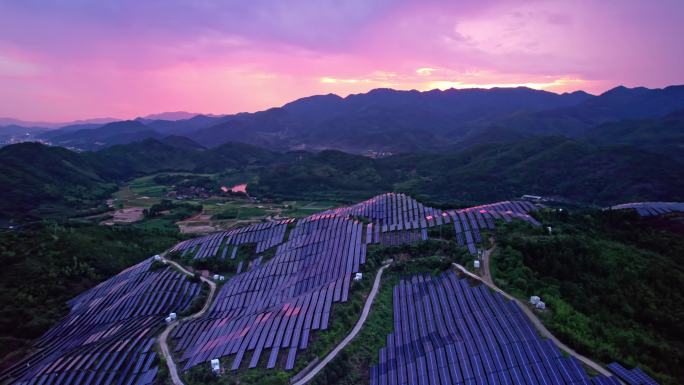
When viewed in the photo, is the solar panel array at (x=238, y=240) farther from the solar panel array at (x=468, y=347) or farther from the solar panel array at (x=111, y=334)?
the solar panel array at (x=468, y=347)

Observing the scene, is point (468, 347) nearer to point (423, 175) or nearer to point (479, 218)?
point (479, 218)

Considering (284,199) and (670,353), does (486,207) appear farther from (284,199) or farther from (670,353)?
(284,199)

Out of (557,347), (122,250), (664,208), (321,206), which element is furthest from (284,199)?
(557,347)

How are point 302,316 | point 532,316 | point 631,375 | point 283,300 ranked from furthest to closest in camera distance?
point 283,300 < point 302,316 < point 532,316 < point 631,375

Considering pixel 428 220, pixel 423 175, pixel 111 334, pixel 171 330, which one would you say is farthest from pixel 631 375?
pixel 423 175

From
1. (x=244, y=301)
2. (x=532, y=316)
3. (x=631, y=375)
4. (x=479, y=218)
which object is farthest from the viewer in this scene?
(x=479, y=218)

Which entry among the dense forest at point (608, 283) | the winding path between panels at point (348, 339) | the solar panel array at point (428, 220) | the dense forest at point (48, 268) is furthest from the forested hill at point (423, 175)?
the winding path between panels at point (348, 339)
